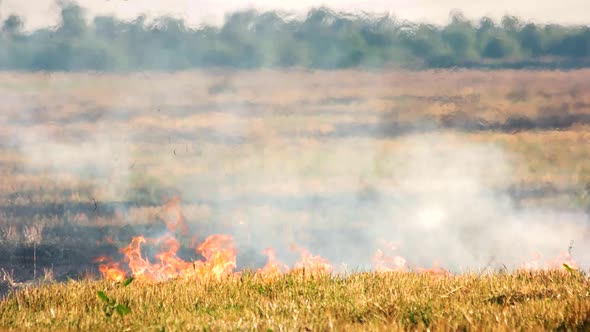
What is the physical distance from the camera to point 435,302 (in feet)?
48.7

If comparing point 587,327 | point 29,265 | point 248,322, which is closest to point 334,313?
point 248,322

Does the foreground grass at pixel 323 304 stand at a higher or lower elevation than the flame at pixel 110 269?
higher

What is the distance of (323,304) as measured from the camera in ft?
50.0

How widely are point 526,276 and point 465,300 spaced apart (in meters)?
3.03

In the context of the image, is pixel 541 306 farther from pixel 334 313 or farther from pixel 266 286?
pixel 266 286

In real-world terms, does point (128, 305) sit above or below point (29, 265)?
above

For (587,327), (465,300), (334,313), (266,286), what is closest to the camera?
(587,327)

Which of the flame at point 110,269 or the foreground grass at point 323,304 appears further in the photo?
the flame at point 110,269

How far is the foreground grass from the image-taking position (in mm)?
13281

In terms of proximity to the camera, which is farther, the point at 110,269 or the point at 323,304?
the point at 110,269

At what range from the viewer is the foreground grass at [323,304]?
1328 centimetres

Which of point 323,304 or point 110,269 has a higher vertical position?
point 323,304

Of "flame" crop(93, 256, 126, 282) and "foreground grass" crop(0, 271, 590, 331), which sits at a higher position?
"foreground grass" crop(0, 271, 590, 331)

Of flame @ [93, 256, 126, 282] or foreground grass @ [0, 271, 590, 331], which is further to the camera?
flame @ [93, 256, 126, 282]
